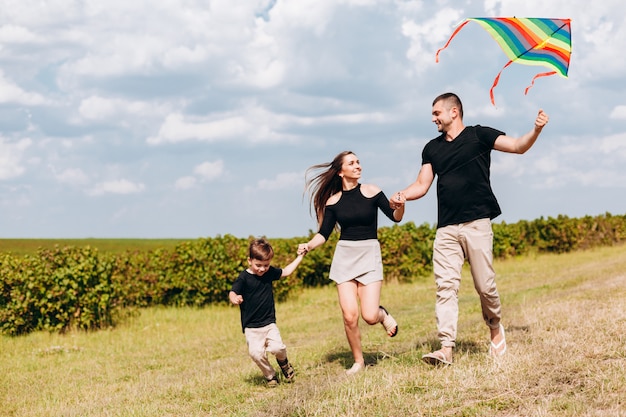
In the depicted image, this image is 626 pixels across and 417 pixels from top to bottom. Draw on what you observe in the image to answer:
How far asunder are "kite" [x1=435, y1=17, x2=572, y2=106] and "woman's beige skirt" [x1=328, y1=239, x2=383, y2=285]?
6.65 feet

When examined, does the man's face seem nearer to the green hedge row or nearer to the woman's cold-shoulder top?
the woman's cold-shoulder top

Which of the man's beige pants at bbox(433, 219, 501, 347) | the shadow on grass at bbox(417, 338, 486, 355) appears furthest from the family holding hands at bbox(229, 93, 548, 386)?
the shadow on grass at bbox(417, 338, 486, 355)

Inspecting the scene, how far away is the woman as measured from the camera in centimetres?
684

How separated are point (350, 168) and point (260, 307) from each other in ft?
5.90

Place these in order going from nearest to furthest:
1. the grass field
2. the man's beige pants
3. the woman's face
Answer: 1. the grass field
2. the man's beige pants
3. the woman's face

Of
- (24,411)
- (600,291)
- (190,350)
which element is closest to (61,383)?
(24,411)

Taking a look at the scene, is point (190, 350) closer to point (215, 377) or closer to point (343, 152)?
point (215, 377)

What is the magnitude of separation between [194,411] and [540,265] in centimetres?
1958

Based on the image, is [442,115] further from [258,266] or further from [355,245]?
[258,266]

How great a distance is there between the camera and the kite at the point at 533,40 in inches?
274

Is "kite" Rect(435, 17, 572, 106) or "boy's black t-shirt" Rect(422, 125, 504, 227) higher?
"kite" Rect(435, 17, 572, 106)

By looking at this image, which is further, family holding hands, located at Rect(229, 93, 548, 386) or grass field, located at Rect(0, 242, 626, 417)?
family holding hands, located at Rect(229, 93, 548, 386)

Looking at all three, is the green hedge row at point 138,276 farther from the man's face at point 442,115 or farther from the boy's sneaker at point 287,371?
the man's face at point 442,115

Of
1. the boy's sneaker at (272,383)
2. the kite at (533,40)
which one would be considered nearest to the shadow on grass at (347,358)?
the boy's sneaker at (272,383)
